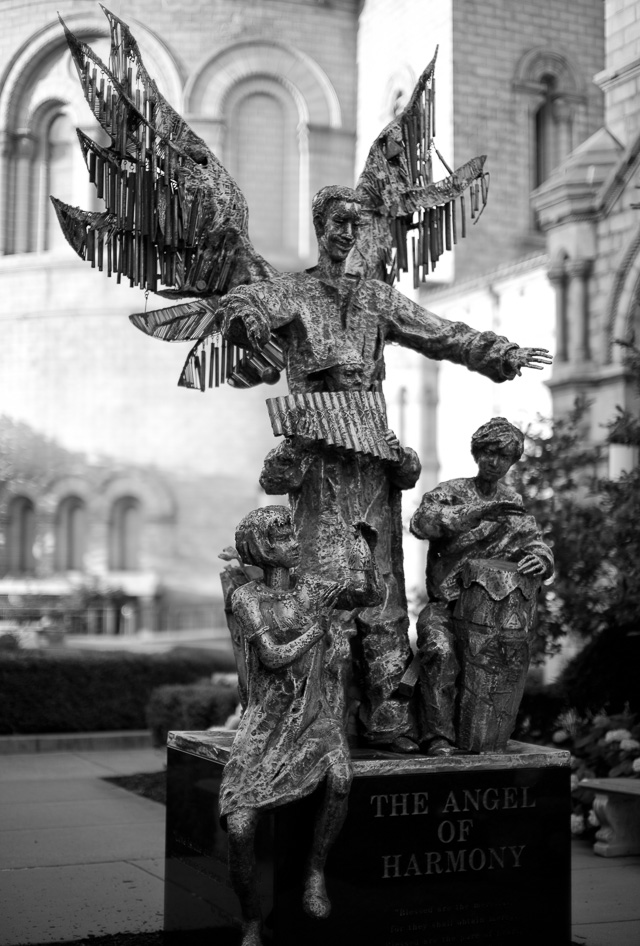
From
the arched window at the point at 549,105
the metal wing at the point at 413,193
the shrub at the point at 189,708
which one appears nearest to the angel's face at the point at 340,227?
the metal wing at the point at 413,193

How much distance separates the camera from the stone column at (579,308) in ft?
55.3

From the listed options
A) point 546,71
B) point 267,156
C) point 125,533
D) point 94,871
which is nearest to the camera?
point 94,871

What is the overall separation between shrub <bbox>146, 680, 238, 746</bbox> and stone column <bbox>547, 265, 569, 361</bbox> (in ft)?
23.3

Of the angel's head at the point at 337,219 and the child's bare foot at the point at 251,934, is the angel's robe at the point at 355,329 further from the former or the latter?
the child's bare foot at the point at 251,934

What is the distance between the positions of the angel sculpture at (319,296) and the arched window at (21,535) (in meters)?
25.8

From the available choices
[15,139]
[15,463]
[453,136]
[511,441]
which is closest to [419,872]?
[511,441]

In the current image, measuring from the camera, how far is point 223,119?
1214 inches

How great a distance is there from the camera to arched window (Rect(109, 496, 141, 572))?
30.8 metres

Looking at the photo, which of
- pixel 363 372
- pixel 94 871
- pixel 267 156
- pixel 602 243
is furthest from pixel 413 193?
pixel 267 156

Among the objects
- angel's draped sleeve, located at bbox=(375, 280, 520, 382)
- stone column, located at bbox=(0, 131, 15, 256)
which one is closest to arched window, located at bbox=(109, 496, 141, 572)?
stone column, located at bbox=(0, 131, 15, 256)

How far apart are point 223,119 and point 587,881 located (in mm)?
26405

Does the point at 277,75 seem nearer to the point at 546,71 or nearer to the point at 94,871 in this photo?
the point at 546,71

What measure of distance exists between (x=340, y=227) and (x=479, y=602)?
67.5 inches

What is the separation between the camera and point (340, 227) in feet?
18.0
